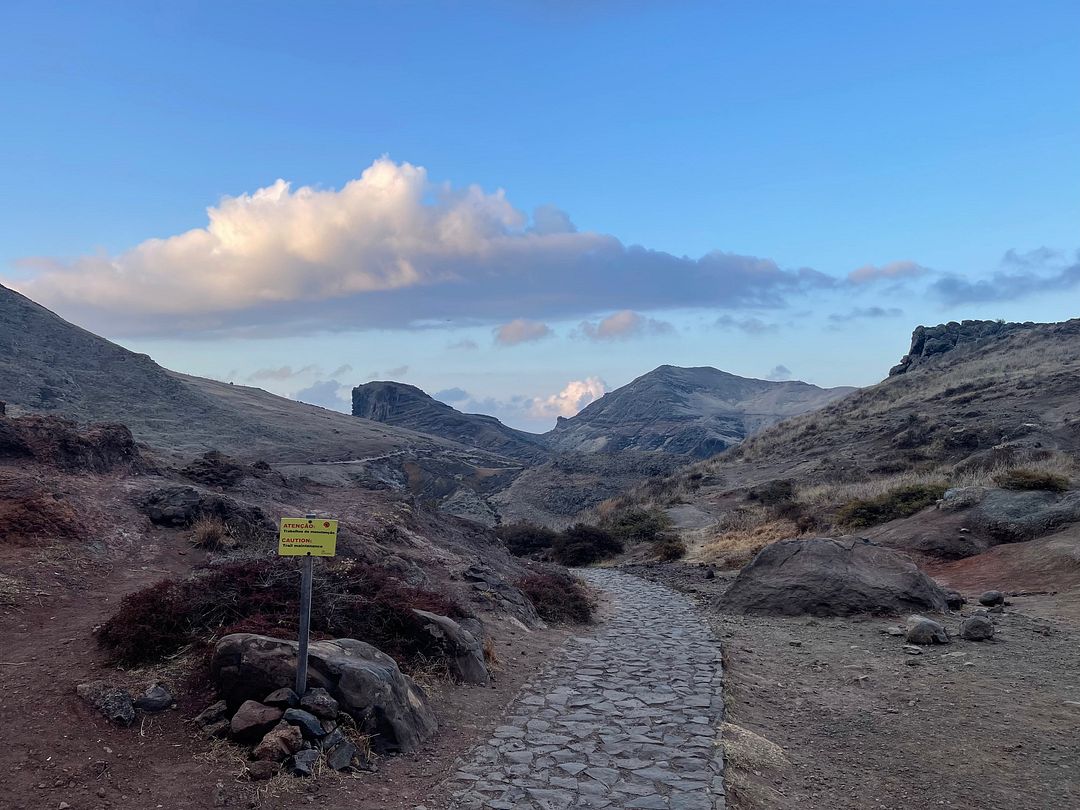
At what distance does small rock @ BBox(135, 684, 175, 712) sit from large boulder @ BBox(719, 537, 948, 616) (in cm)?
1089

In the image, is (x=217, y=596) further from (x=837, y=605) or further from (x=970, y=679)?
(x=837, y=605)

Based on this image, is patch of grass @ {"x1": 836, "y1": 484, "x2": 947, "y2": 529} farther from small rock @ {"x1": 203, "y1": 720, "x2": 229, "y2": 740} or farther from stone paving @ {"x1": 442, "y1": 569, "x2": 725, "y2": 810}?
small rock @ {"x1": 203, "y1": 720, "x2": 229, "y2": 740}

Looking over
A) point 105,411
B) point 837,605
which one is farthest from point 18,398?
point 837,605

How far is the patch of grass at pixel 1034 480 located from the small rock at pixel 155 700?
19.7 m

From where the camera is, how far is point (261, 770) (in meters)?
5.59

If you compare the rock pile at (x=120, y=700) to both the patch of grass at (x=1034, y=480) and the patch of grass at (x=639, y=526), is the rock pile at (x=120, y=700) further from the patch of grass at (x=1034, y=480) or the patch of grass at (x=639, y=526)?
the patch of grass at (x=639, y=526)

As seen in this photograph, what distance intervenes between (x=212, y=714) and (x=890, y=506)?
20.7m

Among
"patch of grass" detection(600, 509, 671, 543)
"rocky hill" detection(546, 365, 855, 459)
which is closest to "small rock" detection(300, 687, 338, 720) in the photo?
"patch of grass" detection(600, 509, 671, 543)

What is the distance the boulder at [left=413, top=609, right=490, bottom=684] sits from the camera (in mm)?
8688

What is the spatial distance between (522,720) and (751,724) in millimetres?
2397

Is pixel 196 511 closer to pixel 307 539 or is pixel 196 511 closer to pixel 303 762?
pixel 307 539

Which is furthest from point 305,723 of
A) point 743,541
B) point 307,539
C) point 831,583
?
point 743,541

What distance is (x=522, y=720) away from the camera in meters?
7.66

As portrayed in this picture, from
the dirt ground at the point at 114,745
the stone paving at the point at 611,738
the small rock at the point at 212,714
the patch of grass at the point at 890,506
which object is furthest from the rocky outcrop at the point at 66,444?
the patch of grass at the point at 890,506
